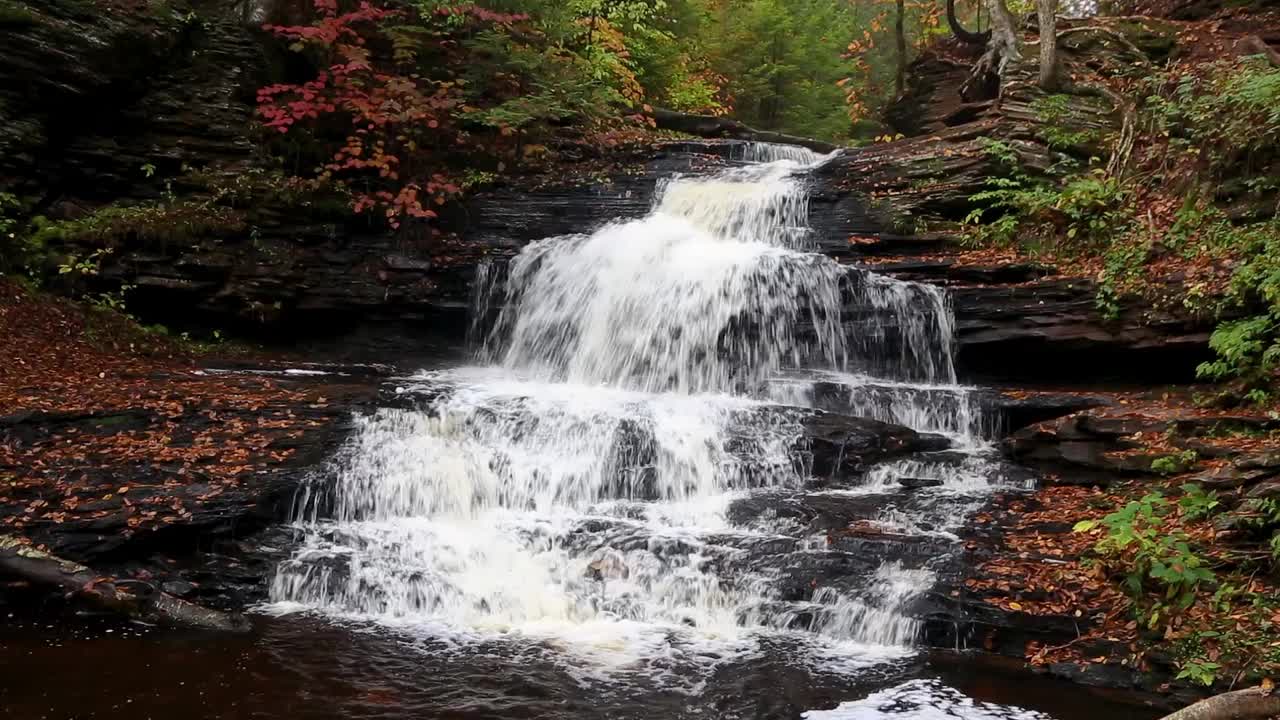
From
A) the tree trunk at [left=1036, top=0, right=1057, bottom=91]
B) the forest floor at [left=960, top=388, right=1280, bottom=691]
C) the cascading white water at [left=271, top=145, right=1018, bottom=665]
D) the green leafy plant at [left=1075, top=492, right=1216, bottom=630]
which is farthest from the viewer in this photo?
the tree trunk at [left=1036, top=0, right=1057, bottom=91]

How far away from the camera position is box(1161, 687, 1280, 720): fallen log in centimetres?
453

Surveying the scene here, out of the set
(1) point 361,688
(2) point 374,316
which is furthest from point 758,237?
(1) point 361,688

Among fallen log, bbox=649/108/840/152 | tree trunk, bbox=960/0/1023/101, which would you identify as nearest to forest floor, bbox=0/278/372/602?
fallen log, bbox=649/108/840/152

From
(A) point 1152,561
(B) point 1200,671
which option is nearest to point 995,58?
(A) point 1152,561

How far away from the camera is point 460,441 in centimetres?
872

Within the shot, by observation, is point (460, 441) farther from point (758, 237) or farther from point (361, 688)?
point (758, 237)

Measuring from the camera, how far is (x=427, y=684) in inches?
211

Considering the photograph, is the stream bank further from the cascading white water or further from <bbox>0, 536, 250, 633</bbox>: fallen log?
the cascading white water

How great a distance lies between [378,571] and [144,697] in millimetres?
2153

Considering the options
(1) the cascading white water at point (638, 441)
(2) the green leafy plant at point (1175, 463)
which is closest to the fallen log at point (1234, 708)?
(1) the cascading white water at point (638, 441)

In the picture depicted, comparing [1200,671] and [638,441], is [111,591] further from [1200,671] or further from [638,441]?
[1200,671]

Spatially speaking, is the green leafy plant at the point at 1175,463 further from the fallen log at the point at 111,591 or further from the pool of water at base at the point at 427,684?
the fallen log at the point at 111,591

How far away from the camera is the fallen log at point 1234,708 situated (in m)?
4.53

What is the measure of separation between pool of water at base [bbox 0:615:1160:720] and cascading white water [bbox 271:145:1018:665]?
1.54ft
